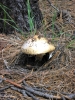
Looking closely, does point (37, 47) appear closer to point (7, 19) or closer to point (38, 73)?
point (38, 73)

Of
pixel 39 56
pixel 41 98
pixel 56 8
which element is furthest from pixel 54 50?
pixel 56 8

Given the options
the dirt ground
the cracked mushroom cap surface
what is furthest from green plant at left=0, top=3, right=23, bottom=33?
the cracked mushroom cap surface

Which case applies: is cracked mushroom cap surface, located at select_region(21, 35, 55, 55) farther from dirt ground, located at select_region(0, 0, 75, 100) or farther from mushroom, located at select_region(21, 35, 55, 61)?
dirt ground, located at select_region(0, 0, 75, 100)

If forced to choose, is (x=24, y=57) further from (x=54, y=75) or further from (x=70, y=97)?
(x=70, y=97)

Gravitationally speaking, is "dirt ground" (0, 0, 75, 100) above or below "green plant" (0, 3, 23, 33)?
below

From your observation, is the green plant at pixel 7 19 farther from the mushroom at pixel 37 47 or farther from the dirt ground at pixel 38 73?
the mushroom at pixel 37 47

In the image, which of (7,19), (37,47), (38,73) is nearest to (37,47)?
(37,47)

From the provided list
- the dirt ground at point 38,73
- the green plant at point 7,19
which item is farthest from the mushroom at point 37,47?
the green plant at point 7,19
